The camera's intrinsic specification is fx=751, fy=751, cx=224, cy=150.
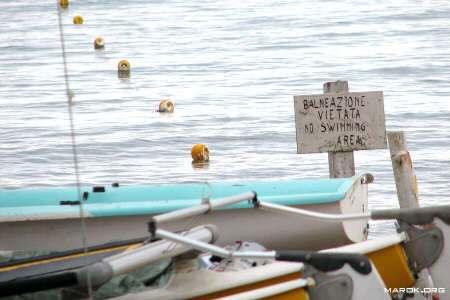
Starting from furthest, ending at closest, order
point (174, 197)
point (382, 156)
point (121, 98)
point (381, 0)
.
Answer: point (381, 0)
point (121, 98)
point (382, 156)
point (174, 197)

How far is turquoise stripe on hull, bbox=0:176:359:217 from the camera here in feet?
16.9

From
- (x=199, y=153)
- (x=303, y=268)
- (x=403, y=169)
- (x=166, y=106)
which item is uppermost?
(x=166, y=106)

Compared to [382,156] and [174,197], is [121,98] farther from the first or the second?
[174,197]

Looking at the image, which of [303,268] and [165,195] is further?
[165,195]

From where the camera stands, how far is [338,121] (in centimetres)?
563

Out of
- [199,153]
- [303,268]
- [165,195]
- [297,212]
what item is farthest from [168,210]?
[199,153]

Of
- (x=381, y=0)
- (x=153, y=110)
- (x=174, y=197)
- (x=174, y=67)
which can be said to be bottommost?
(x=174, y=197)

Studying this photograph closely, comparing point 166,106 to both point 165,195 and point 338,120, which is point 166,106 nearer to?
point 165,195

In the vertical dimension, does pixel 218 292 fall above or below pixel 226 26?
below

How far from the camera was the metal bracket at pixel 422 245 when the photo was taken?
4.23 meters

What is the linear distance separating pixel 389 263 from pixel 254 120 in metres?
8.30

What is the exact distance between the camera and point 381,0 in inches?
1371

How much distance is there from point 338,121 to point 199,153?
14.2 ft

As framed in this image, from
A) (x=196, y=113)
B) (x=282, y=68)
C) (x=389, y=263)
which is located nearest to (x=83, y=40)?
(x=282, y=68)
